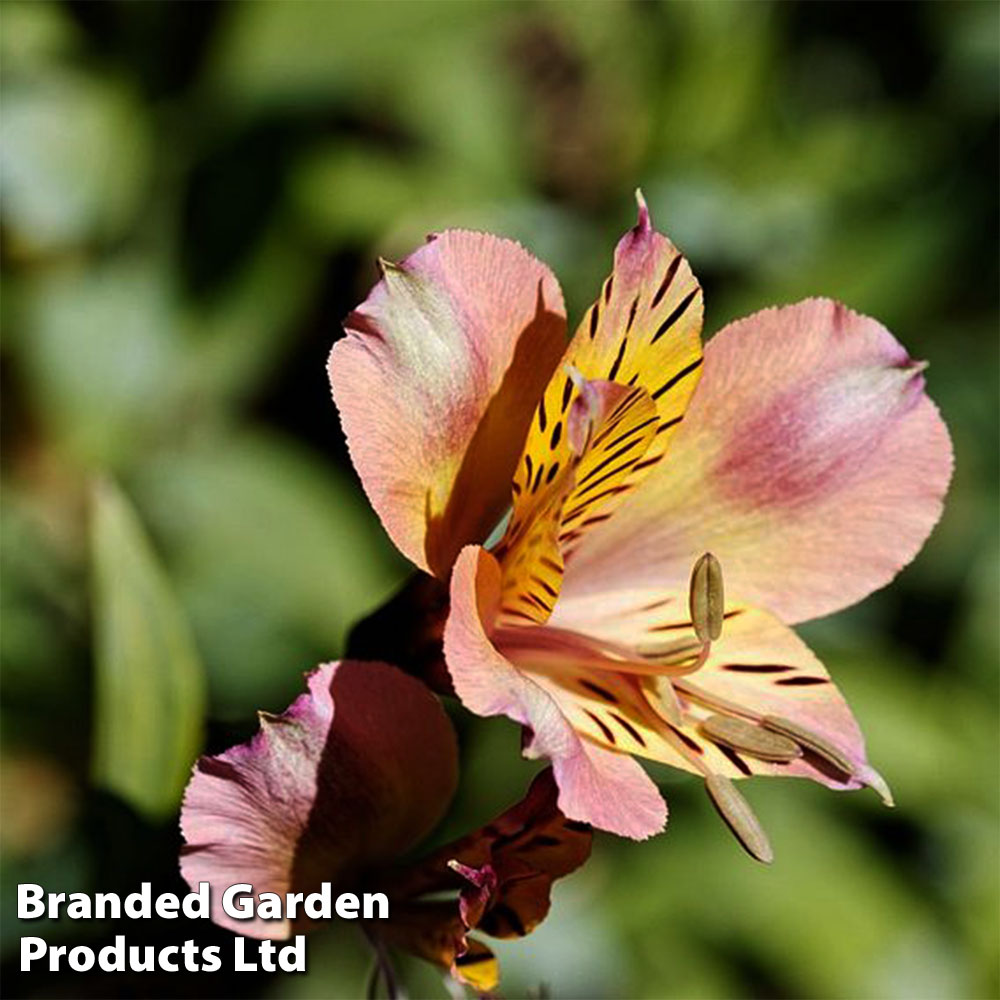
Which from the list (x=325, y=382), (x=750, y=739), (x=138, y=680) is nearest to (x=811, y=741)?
(x=750, y=739)

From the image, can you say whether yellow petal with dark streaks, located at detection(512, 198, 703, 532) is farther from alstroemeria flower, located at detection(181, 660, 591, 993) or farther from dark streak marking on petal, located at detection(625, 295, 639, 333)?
alstroemeria flower, located at detection(181, 660, 591, 993)

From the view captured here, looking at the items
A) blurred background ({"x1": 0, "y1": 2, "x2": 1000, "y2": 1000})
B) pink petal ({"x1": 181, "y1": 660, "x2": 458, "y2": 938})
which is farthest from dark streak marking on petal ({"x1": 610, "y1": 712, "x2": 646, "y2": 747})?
blurred background ({"x1": 0, "y1": 2, "x2": 1000, "y2": 1000})

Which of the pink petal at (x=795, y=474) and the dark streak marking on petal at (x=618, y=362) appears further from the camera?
the pink petal at (x=795, y=474)

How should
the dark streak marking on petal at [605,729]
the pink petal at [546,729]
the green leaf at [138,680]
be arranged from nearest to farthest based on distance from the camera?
1. the pink petal at [546,729]
2. the dark streak marking on petal at [605,729]
3. the green leaf at [138,680]

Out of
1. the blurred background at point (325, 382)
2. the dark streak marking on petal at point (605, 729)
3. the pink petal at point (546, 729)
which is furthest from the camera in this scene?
the blurred background at point (325, 382)

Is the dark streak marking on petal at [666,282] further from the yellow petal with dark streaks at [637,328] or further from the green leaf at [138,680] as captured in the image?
the green leaf at [138,680]

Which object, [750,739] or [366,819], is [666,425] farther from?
[366,819]

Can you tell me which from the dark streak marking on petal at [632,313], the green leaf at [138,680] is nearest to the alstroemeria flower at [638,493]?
the dark streak marking on petal at [632,313]
